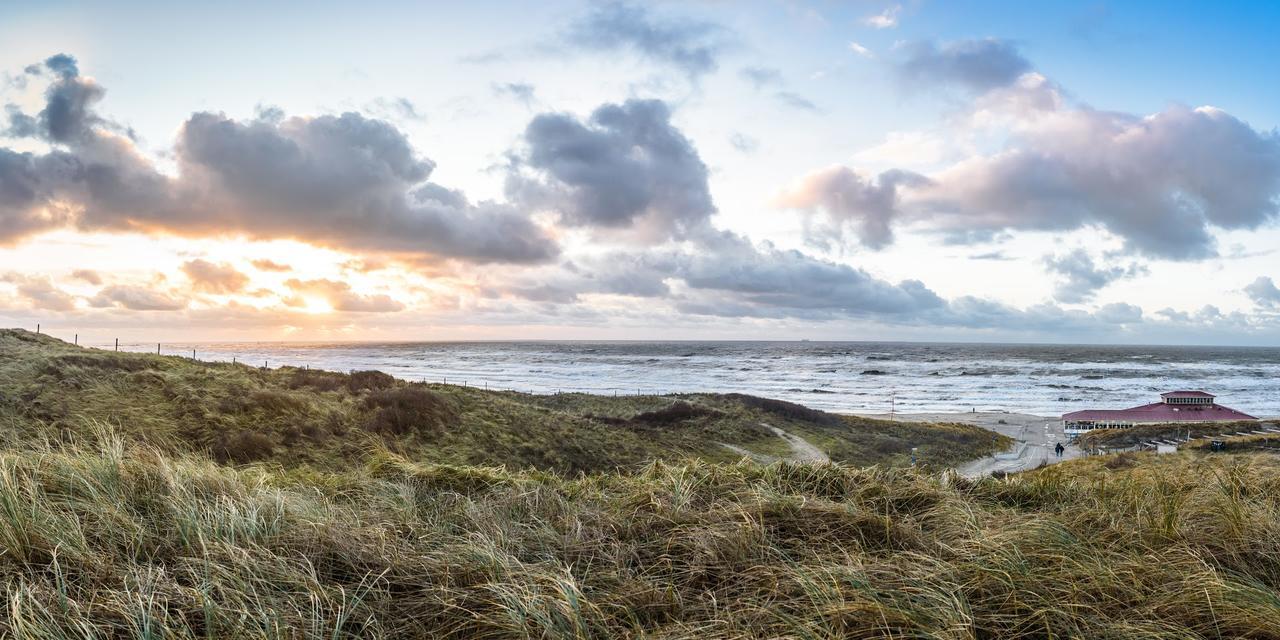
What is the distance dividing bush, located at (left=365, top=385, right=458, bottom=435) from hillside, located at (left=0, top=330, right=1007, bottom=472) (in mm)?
41

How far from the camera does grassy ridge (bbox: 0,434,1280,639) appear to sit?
2.92 metres

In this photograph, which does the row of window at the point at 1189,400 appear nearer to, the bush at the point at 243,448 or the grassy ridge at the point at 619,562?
the grassy ridge at the point at 619,562

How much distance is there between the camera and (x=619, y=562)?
12.7ft

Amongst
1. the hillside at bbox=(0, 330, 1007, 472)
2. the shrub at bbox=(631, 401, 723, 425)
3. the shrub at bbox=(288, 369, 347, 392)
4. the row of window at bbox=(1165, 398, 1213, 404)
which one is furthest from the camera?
the row of window at bbox=(1165, 398, 1213, 404)

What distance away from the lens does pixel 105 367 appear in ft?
59.8

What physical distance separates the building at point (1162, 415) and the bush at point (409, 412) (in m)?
46.3

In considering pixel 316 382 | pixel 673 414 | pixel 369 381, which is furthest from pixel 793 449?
pixel 316 382

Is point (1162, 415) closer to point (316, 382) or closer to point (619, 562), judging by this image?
point (316, 382)

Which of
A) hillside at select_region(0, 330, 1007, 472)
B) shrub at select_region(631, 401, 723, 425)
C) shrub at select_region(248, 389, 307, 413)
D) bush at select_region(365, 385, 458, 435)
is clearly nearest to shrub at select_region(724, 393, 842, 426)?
shrub at select_region(631, 401, 723, 425)

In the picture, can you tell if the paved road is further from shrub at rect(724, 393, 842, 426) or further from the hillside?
shrub at rect(724, 393, 842, 426)

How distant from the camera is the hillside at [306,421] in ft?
46.4

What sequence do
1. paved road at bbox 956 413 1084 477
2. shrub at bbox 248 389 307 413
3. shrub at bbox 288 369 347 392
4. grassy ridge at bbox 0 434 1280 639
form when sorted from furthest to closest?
paved road at bbox 956 413 1084 477
shrub at bbox 288 369 347 392
shrub at bbox 248 389 307 413
grassy ridge at bbox 0 434 1280 639

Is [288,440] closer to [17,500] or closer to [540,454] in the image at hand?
[540,454]

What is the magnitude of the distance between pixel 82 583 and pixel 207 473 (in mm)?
2198
